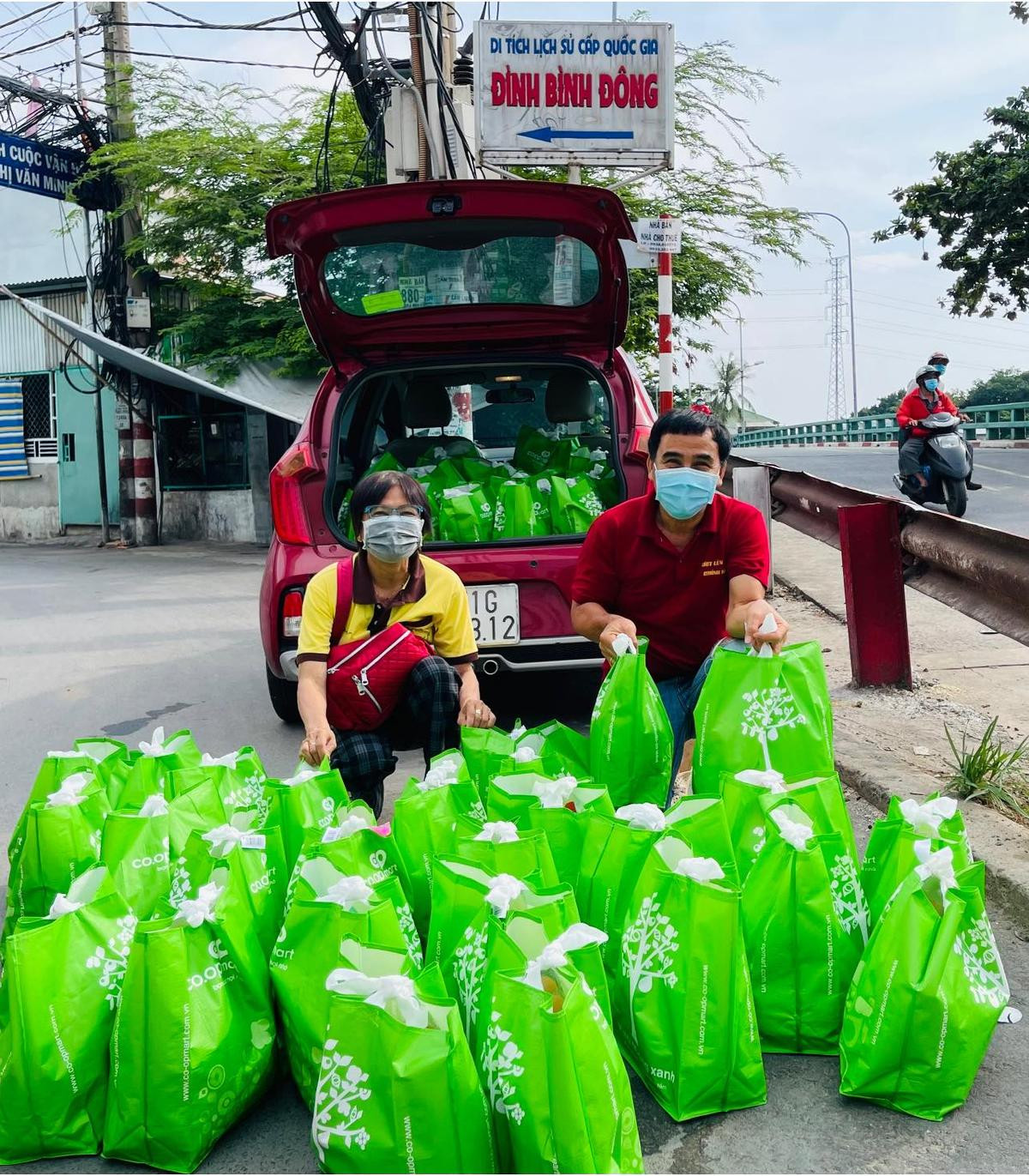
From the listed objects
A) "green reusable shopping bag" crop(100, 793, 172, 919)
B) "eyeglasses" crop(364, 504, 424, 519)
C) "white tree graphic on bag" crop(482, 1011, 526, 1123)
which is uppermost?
"eyeglasses" crop(364, 504, 424, 519)

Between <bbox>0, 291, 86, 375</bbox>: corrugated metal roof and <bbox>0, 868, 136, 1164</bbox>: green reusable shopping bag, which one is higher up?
<bbox>0, 291, 86, 375</bbox>: corrugated metal roof

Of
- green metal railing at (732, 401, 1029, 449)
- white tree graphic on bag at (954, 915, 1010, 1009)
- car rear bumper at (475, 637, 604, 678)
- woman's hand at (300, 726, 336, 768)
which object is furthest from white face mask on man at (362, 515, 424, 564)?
green metal railing at (732, 401, 1029, 449)

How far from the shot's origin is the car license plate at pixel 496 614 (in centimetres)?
470

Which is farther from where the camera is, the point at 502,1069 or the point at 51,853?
the point at 51,853

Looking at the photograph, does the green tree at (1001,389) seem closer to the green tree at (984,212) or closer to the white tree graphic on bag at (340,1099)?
the green tree at (984,212)

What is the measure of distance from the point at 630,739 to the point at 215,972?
131 cm

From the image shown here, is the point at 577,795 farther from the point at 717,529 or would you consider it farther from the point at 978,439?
the point at 978,439

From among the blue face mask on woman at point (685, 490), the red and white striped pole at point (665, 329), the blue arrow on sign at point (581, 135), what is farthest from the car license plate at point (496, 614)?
Result: the blue arrow on sign at point (581, 135)

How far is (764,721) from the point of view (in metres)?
3.01

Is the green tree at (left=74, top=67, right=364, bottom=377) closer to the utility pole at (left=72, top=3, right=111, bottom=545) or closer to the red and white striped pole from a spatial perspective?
the utility pole at (left=72, top=3, right=111, bottom=545)

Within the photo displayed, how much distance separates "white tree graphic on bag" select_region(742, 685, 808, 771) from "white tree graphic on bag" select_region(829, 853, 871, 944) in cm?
53

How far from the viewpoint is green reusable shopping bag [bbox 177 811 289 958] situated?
2.42m

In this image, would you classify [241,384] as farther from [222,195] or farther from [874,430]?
[874,430]

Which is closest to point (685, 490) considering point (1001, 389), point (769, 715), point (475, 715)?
point (769, 715)
